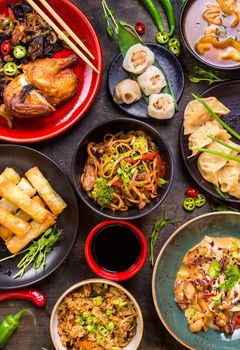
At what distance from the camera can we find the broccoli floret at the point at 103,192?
14.0 ft

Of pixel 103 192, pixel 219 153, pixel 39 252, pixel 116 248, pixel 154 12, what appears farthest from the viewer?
pixel 154 12

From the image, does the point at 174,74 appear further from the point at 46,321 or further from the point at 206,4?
the point at 46,321

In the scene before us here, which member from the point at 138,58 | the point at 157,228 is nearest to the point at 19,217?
the point at 157,228

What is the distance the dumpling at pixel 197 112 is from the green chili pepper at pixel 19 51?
56.4 inches

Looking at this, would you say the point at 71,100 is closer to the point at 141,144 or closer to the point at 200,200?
the point at 141,144

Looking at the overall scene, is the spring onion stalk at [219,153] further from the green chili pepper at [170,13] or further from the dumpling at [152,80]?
the green chili pepper at [170,13]

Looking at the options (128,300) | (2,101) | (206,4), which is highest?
(2,101)

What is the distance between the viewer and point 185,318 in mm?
4516

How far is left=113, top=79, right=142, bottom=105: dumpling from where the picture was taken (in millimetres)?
4516

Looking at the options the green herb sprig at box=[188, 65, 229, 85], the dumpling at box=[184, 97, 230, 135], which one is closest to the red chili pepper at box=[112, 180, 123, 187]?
the dumpling at box=[184, 97, 230, 135]

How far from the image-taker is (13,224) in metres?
4.43

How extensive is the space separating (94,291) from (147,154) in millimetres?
1197

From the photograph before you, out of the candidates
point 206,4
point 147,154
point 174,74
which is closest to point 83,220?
point 147,154

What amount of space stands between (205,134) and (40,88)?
4.56ft
